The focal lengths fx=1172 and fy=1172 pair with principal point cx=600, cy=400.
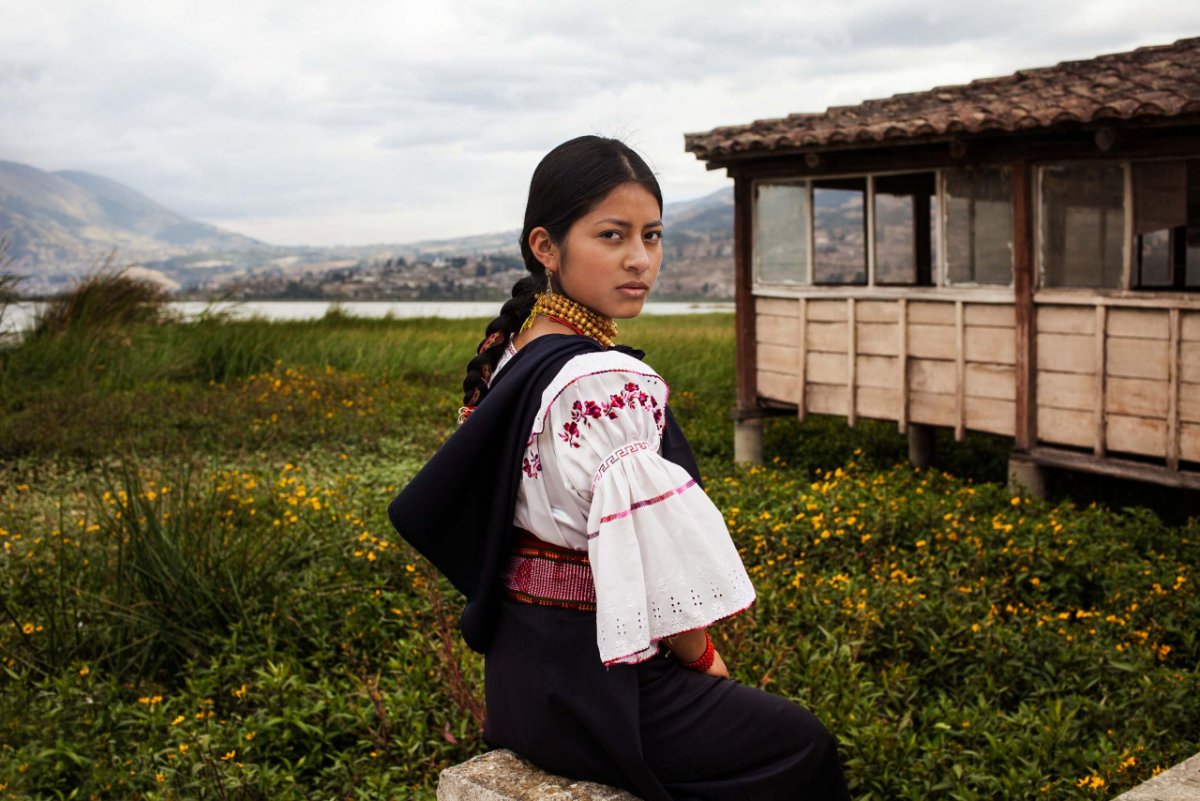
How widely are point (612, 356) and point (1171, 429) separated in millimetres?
6816

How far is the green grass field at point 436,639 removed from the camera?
434 cm

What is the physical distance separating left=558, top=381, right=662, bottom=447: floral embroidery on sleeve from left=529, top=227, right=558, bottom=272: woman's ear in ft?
1.19

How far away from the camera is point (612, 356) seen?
2.16m

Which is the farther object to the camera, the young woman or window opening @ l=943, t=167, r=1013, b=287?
window opening @ l=943, t=167, r=1013, b=287

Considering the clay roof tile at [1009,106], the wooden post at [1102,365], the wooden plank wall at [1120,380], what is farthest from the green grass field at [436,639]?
the clay roof tile at [1009,106]

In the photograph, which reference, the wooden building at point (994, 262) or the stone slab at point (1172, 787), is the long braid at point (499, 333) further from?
the wooden building at point (994, 262)

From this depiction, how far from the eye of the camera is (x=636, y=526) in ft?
6.79

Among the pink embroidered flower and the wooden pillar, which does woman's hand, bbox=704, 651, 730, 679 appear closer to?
the pink embroidered flower

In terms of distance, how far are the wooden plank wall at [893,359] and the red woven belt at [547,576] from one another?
23.7ft

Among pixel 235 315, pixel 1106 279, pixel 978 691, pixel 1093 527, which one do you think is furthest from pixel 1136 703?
pixel 235 315

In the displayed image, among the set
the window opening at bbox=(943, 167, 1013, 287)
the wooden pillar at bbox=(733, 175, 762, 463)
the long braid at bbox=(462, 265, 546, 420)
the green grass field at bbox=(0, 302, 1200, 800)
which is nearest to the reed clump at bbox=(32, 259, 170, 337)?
the green grass field at bbox=(0, 302, 1200, 800)

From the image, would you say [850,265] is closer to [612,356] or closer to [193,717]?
[193,717]

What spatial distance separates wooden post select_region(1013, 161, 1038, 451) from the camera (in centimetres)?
863

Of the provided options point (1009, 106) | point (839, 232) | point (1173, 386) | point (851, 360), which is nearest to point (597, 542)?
point (1173, 386)
